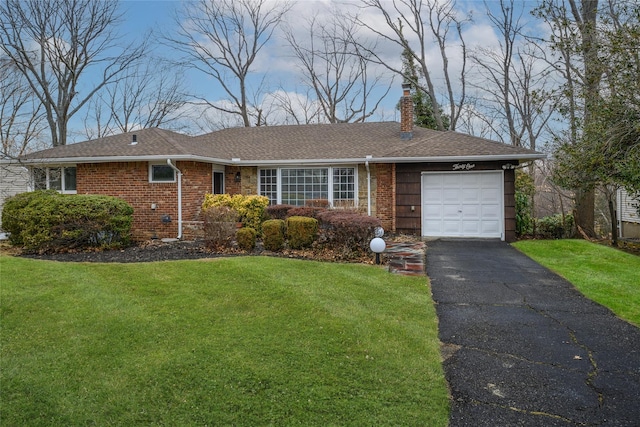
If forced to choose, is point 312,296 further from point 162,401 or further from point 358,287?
point 162,401

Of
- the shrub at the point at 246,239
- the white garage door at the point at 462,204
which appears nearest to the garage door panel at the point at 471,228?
the white garage door at the point at 462,204

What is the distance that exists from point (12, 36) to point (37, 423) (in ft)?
75.8

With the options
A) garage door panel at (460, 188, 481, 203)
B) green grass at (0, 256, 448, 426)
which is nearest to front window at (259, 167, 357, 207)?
garage door panel at (460, 188, 481, 203)

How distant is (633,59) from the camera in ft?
19.0

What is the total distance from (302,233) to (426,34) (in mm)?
18542

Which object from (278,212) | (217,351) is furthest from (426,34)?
(217,351)

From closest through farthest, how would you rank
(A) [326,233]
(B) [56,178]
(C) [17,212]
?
(A) [326,233] → (C) [17,212] → (B) [56,178]

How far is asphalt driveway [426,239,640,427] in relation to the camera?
350cm

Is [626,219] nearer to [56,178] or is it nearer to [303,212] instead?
[303,212]

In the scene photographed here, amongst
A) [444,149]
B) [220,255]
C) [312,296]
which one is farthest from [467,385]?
[444,149]

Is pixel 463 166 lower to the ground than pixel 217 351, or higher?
higher

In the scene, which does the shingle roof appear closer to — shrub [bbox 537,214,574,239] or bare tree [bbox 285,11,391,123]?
shrub [bbox 537,214,574,239]

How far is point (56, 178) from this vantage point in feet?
45.2

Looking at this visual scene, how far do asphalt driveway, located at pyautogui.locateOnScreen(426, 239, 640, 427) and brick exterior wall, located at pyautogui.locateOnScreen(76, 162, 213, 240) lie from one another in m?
7.93
